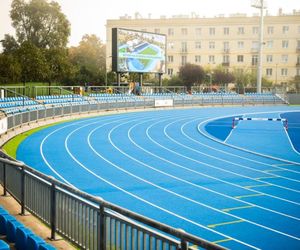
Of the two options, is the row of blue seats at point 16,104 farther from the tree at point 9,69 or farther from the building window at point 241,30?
the building window at point 241,30

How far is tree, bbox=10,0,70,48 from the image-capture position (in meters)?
60.8

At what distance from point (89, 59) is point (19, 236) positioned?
7926cm

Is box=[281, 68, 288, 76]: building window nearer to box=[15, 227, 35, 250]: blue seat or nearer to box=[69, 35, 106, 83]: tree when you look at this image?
box=[69, 35, 106, 83]: tree

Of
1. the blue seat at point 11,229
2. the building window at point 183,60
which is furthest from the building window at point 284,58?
the blue seat at point 11,229

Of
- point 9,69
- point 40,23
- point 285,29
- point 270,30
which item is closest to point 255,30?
point 270,30

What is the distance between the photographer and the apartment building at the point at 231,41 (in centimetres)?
8088

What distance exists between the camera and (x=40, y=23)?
203 ft

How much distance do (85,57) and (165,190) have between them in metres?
72.5

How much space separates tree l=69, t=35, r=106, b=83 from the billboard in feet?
65.9

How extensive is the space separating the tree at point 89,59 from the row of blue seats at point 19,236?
61250mm

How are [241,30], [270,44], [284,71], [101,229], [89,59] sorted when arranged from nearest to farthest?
[101,229] → [284,71] → [241,30] → [270,44] → [89,59]

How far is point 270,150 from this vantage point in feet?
66.1

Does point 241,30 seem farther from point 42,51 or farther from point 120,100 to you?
point 120,100

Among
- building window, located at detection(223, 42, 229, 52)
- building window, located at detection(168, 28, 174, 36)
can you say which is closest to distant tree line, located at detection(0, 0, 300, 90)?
building window, located at detection(223, 42, 229, 52)
